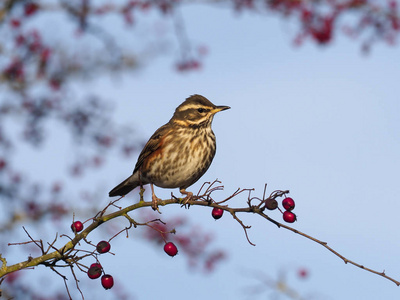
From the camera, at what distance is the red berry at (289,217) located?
11.8 ft

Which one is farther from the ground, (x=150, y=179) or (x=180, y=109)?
(x=180, y=109)

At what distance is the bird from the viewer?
5.96m

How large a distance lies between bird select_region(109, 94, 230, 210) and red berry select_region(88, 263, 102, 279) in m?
2.09

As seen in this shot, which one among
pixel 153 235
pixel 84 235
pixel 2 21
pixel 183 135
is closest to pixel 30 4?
pixel 2 21

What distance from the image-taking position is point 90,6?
980 cm

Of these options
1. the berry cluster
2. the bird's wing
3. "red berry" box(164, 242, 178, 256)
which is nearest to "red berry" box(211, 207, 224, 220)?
"red berry" box(164, 242, 178, 256)

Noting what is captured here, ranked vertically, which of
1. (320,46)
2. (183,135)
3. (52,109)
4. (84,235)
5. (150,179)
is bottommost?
(84,235)

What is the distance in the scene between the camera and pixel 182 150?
6.03m

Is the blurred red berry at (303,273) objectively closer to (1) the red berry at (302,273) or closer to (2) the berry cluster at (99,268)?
(1) the red berry at (302,273)

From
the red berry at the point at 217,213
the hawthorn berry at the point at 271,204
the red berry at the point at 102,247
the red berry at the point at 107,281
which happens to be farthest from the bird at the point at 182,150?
the hawthorn berry at the point at 271,204

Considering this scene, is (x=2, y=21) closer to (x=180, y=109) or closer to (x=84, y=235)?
(x=180, y=109)

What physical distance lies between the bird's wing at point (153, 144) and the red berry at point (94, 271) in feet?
8.80

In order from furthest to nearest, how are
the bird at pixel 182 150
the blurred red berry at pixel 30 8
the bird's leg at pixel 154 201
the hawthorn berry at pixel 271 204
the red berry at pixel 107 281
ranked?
the blurred red berry at pixel 30 8
the bird at pixel 182 150
the bird's leg at pixel 154 201
the red berry at pixel 107 281
the hawthorn berry at pixel 271 204

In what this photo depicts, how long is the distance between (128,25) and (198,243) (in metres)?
3.62
